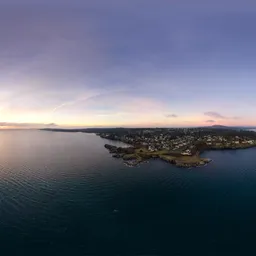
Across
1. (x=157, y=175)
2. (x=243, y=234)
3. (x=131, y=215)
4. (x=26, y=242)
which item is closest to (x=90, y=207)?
(x=131, y=215)

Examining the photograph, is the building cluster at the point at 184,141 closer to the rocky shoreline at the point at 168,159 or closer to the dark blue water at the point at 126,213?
the rocky shoreline at the point at 168,159

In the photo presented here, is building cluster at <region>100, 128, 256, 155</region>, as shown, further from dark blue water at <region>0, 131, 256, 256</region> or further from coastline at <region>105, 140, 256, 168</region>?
dark blue water at <region>0, 131, 256, 256</region>

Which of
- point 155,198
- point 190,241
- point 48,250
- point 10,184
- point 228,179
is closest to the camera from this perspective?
point 48,250

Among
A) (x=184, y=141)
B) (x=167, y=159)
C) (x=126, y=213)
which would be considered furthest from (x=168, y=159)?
(x=184, y=141)

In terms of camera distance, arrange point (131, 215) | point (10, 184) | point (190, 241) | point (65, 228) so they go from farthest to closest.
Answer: point (10, 184)
point (131, 215)
point (65, 228)
point (190, 241)

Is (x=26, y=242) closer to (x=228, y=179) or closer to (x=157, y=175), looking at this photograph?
(x=157, y=175)

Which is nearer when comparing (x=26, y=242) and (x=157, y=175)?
(x=26, y=242)

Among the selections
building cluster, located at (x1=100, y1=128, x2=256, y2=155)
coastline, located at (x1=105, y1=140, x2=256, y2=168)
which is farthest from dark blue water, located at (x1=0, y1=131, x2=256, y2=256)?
building cluster, located at (x1=100, y1=128, x2=256, y2=155)

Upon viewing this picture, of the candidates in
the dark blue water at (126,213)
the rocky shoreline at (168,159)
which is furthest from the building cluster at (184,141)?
the dark blue water at (126,213)

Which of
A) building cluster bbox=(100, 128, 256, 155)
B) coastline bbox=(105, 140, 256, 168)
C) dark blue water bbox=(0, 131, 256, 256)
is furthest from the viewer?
building cluster bbox=(100, 128, 256, 155)
